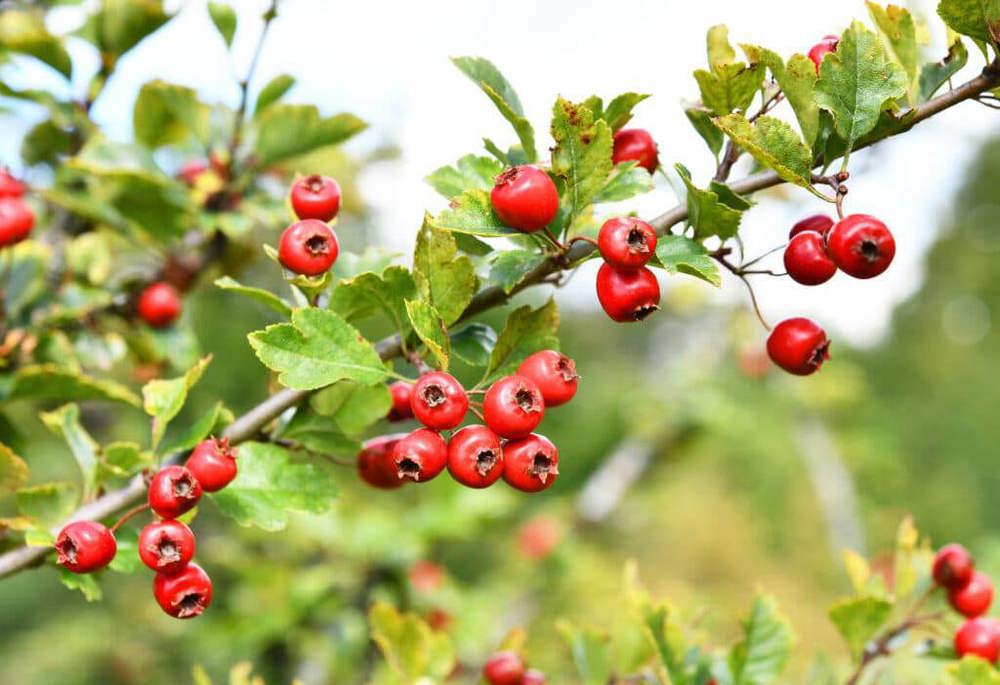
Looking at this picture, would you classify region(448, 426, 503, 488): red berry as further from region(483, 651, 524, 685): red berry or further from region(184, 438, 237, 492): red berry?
region(483, 651, 524, 685): red berry

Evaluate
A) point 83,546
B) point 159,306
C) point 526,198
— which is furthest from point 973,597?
point 159,306

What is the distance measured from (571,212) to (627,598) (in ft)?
2.32

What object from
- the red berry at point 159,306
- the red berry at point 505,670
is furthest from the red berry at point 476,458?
the red berry at point 159,306

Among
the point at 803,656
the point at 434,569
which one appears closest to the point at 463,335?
the point at 434,569

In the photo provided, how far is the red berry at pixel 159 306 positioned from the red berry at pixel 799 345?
1248 mm

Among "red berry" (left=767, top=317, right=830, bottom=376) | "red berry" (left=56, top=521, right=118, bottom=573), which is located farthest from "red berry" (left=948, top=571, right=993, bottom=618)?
"red berry" (left=56, top=521, right=118, bottom=573)

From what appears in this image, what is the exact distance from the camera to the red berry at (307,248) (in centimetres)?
96

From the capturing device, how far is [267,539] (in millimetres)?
3787

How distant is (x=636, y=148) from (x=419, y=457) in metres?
0.48

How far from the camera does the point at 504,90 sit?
1.00m

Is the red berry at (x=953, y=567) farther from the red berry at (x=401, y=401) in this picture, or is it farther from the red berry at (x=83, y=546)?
the red berry at (x=83, y=546)

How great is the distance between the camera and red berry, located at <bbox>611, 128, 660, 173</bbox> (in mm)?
1032

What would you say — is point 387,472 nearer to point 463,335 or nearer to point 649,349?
point 463,335

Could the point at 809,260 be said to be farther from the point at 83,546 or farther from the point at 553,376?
the point at 83,546
